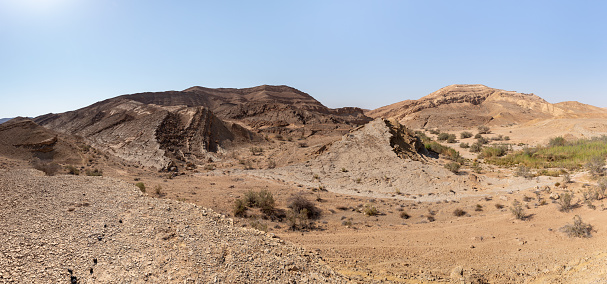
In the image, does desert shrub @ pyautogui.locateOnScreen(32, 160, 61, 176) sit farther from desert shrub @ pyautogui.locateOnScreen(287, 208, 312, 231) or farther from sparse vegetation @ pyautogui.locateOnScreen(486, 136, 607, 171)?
sparse vegetation @ pyautogui.locateOnScreen(486, 136, 607, 171)

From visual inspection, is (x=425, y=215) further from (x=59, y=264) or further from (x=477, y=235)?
(x=59, y=264)

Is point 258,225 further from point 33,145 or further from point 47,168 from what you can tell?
point 33,145

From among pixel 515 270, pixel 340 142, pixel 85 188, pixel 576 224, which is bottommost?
pixel 515 270

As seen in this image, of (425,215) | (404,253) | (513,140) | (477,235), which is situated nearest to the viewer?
(404,253)

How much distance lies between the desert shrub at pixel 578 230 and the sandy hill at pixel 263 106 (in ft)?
114

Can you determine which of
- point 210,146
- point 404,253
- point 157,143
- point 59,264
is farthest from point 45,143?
point 404,253

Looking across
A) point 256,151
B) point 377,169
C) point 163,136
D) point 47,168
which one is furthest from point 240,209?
point 163,136

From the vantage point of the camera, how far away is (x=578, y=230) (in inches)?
285

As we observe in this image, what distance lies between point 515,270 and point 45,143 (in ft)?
85.0

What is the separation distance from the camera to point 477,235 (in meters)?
8.09

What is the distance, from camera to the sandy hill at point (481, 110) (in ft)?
161

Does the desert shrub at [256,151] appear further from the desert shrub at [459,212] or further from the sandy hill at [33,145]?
the desert shrub at [459,212]

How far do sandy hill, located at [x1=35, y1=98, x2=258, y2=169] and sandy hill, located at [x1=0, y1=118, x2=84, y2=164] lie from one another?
374 cm

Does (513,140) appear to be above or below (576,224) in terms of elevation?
above
